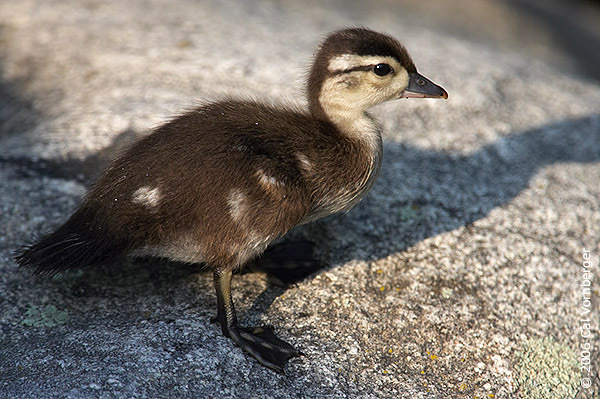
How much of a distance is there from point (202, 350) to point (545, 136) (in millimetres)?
3280

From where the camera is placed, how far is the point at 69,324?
281cm

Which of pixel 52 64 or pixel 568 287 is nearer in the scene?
pixel 568 287

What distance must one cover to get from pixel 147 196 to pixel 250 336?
2.52 ft

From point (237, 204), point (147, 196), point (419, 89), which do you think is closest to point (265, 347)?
point (237, 204)

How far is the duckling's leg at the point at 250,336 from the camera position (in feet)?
8.84

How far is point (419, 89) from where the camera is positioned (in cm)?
326

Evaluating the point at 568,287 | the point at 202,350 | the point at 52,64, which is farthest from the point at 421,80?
the point at 52,64

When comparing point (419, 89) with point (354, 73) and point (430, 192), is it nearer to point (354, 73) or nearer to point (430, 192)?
point (354, 73)

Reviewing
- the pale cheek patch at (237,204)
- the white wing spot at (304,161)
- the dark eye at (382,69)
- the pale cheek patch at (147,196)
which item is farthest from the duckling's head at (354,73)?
the pale cheek patch at (147,196)

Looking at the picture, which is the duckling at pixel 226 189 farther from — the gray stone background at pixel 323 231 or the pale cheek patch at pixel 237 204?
the gray stone background at pixel 323 231

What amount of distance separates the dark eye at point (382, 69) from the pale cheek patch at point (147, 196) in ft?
4.02

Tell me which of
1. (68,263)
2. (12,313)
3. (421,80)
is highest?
(421,80)

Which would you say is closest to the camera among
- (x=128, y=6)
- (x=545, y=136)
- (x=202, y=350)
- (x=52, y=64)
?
(x=202, y=350)

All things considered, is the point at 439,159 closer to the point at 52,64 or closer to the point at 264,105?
the point at 264,105
